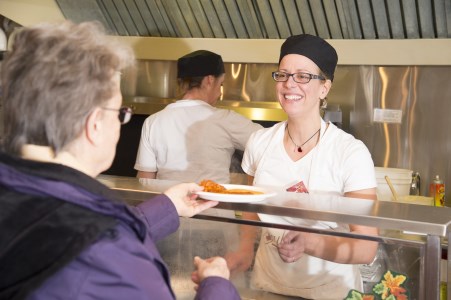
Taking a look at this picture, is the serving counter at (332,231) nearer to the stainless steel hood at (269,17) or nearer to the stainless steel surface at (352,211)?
the stainless steel surface at (352,211)

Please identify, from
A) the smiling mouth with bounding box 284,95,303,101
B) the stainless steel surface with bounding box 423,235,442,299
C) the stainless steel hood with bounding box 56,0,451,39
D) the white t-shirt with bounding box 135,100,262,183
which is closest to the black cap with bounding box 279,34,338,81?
the smiling mouth with bounding box 284,95,303,101

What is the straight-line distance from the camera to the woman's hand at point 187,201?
4.95 feet

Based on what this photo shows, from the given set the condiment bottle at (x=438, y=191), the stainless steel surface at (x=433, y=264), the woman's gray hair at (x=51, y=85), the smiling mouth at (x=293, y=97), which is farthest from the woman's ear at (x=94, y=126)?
the condiment bottle at (x=438, y=191)

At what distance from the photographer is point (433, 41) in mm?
3408

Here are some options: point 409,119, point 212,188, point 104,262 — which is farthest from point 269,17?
point 104,262

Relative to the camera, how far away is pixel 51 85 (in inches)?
39.5

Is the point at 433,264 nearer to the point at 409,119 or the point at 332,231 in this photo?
the point at 332,231

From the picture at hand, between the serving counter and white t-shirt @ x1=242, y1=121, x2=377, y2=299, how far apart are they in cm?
4

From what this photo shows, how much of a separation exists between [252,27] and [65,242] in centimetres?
302

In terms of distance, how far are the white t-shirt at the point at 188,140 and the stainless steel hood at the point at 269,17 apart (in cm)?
95

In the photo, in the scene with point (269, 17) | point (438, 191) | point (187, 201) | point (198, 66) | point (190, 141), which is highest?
point (269, 17)

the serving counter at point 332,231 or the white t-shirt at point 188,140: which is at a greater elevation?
the white t-shirt at point 188,140

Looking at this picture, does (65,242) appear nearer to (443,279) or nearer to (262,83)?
(443,279)

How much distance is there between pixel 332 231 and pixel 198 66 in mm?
1865
